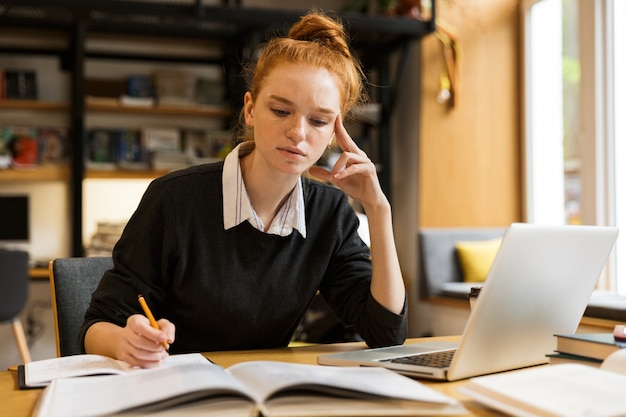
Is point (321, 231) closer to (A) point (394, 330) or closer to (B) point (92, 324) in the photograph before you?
(A) point (394, 330)

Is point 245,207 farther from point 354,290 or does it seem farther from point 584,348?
point 584,348

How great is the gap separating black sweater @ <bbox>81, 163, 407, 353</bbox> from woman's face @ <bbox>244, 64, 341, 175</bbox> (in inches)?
7.0

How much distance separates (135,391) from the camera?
0.88 metres

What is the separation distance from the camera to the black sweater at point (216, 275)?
1431mm

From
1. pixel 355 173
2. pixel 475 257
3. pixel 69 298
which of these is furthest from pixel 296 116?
pixel 475 257

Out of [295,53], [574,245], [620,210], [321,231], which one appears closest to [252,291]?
[321,231]

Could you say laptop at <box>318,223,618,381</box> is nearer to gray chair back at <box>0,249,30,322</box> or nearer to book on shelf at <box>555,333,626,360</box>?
book on shelf at <box>555,333,626,360</box>

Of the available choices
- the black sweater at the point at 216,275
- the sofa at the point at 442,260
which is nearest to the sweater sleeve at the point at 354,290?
the black sweater at the point at 216,275

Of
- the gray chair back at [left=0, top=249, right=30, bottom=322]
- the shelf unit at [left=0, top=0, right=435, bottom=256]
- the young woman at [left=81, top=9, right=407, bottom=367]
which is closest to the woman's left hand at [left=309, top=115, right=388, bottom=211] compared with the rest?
the young woman at [left=81, top=9, right=407, bottom=367]

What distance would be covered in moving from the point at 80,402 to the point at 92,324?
18.5 inches

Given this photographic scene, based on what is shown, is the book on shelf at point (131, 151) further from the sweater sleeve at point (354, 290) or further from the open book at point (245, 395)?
the open book at point (245, 395)

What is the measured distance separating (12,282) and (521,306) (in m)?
3.07

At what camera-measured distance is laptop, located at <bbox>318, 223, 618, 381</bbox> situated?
1.01 meters

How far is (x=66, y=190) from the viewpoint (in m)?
4.75
